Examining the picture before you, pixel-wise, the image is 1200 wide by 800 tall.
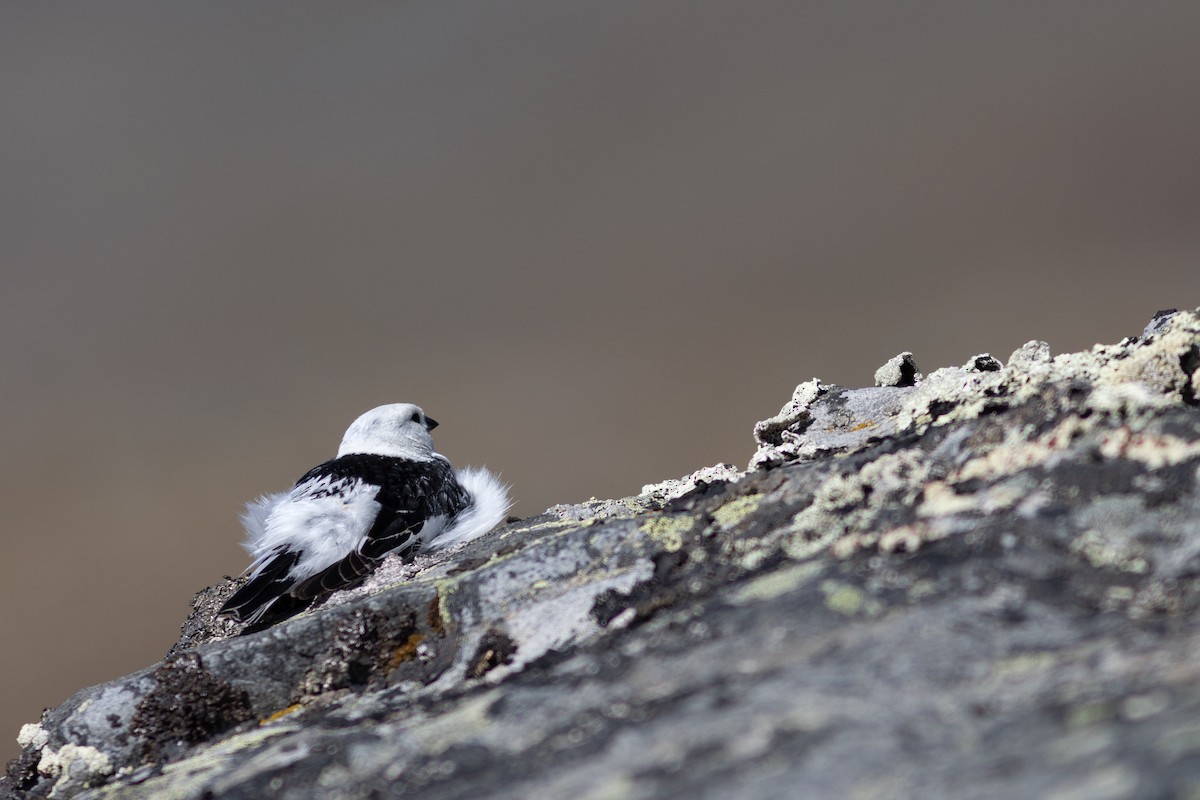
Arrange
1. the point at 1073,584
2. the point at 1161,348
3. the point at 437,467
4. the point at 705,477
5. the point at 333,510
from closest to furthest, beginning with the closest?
the point at 1073,584 → the point at 1161,348 → the point at 705,477 → the point at 333,510 → the point at 437,467

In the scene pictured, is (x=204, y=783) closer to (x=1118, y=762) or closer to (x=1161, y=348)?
(x=1118, y=762)

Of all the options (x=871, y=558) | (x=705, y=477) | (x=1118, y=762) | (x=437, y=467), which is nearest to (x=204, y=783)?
(x=871, y=558)

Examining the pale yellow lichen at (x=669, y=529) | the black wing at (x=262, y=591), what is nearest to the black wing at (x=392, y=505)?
the black wing at (x=262, y=591)

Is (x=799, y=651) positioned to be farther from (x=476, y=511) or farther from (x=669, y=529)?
(x=476, y=511)

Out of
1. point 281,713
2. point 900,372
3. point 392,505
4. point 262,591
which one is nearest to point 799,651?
point 281,713

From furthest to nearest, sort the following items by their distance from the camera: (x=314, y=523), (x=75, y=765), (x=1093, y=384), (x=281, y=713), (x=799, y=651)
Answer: (x=314, y=523)
(x=75, y=765)
(x=281, y=713)
(x=1093, y=384)
(x=799, y=651)

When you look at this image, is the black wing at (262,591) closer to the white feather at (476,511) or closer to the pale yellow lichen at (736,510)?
the white feather at (476,511)

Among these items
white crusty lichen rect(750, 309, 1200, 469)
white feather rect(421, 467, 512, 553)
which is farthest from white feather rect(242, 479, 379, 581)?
white crusty lichen rect(750, 309, 1200, 469)
